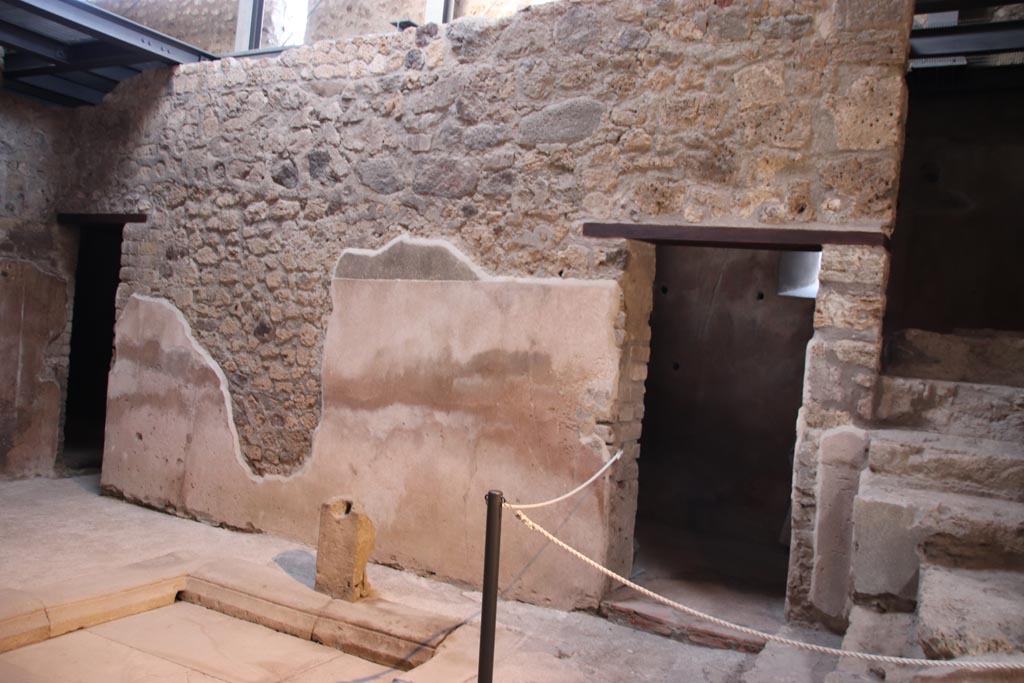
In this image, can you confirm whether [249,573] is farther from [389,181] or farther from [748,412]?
[748,412]

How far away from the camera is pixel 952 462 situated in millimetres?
3211

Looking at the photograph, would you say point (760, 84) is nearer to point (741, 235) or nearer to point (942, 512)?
point (741, 235)

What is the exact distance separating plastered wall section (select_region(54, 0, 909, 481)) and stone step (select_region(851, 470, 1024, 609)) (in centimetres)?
116

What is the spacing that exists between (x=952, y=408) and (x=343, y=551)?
2.84 m

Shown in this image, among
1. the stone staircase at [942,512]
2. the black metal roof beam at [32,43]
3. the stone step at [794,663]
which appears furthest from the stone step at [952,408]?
A: the black metal roof beam at [32,43]

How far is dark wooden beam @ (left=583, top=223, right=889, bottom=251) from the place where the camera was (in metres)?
3.47

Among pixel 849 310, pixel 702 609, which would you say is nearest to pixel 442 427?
pixel 702 609

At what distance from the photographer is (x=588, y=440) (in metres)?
3.98

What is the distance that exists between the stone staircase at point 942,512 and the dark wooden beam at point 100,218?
498 cm

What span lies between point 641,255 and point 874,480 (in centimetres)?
151

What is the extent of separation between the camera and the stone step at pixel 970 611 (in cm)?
232

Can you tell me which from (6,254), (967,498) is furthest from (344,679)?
(6,254)

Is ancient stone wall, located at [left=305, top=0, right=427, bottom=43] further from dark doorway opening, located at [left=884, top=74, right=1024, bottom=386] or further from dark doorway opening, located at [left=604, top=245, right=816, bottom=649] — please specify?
dark doorway opening, located at [left=884, top=74, right=1024, bottom=386]

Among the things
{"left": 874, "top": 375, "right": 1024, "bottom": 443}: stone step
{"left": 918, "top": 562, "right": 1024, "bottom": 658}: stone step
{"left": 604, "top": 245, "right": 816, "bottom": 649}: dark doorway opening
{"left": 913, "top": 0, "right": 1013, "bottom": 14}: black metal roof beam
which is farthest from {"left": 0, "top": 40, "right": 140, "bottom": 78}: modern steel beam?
{"left": 918, "top": 562, "right": 1024, "bottom": 658}: stone step
